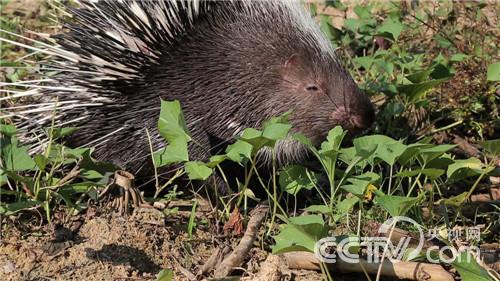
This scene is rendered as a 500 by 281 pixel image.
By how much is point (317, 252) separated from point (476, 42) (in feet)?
9.31

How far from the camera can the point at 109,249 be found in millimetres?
3637

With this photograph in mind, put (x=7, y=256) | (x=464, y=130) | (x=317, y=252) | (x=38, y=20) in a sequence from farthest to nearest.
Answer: (x=38, y=20) < (x=464, y=130) < (x=7, y=256) < (x=317, y=252)

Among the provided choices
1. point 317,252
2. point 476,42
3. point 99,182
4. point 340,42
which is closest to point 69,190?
point 99,182

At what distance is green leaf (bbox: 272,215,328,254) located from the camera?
3055 millimetres

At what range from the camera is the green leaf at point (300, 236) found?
3.05 meters

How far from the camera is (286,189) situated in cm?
386

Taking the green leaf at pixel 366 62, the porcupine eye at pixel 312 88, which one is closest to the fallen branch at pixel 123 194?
the porcupine eye at pixel 312 88

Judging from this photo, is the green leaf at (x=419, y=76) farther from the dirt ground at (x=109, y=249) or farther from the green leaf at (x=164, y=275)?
the green leaf at (x=164, y=275)

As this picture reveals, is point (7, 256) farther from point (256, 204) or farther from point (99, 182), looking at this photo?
point (256, 204)

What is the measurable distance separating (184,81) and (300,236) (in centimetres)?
163

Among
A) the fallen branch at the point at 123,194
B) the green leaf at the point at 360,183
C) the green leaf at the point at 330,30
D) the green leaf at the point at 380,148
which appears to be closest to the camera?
the green leaf at the point at 360,183

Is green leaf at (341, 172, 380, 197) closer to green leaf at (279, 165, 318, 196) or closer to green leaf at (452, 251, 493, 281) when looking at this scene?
green leaf at (279, 165, 318, 196)

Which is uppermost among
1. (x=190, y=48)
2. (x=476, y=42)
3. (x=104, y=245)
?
(x=190, y=48)

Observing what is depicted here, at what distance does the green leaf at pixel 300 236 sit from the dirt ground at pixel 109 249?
0.47 metres
